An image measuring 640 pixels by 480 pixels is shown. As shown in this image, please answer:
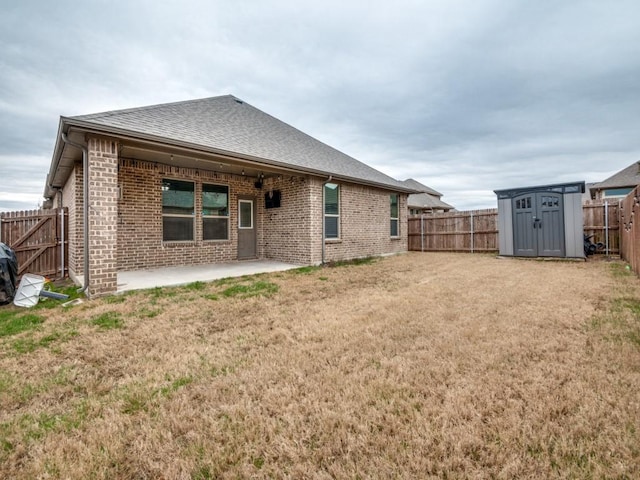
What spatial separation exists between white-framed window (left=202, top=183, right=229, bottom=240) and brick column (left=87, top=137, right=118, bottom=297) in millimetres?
3919

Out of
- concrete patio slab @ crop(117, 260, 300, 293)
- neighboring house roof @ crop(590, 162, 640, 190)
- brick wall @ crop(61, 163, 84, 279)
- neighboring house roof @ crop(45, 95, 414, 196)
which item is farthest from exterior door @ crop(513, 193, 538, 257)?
neighboring house roof @ crop(590, 162, 640, 190)

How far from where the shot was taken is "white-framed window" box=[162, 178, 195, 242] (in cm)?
892

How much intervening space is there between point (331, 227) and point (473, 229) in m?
7.65

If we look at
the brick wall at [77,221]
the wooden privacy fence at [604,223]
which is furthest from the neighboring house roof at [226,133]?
the wooden privacy fence at [604,223]

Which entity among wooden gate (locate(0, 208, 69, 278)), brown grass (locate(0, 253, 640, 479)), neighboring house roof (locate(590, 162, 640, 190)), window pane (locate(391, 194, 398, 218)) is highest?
neighboring house roof (locate(590, 162, 640, 190))

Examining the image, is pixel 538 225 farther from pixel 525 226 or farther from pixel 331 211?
pixel 331 211

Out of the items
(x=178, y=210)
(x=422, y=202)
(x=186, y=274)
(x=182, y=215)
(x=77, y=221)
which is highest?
(x=422, y=202)

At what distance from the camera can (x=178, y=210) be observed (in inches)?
360

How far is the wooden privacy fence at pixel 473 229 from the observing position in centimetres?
1078

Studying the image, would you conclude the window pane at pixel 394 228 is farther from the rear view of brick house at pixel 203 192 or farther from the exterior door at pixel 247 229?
the exterior door at pixel 247 229

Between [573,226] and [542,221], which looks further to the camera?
[542,221]

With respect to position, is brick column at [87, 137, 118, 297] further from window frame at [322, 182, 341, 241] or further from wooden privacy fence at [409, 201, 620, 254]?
wooden privacy fence at [409, 201, 620, 254]

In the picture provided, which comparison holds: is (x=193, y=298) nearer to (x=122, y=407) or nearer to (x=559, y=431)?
(x=122, y=407)

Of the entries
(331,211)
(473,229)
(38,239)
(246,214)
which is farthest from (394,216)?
(38,239)
